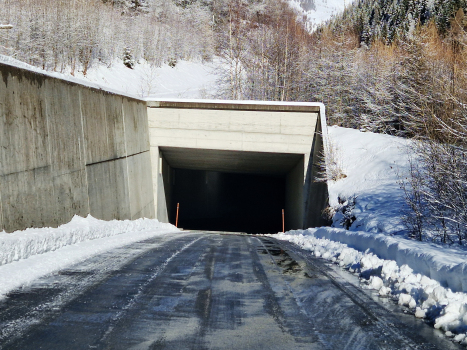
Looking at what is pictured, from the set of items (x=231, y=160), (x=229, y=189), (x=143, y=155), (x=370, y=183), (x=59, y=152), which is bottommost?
(x=229, y=189)

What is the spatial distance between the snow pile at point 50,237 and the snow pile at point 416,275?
574cm

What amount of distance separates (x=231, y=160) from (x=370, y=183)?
34.5 ft

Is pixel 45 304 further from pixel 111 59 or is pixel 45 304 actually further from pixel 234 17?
pixel 111 59

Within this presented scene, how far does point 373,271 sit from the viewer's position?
706cm

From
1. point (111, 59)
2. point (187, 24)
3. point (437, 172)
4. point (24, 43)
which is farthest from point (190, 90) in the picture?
point (437, 172)

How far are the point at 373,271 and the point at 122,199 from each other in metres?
10.8

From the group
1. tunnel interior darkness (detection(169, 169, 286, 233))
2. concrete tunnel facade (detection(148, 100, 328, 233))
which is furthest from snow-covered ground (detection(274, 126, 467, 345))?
tunnel interior darkness (detection(169, 169, 286, 233))

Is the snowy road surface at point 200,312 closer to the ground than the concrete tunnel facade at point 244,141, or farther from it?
closer to the ground

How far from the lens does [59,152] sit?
990 cm


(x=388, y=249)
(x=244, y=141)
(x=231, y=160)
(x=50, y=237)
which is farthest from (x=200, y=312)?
(x=231, y=160)

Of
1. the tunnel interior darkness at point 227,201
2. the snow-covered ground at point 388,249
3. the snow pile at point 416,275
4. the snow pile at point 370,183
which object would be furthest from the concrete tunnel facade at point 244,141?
the snow pile at point 416,275

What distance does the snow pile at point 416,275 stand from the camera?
455 centimetres

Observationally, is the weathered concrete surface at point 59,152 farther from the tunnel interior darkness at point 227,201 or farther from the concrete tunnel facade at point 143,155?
the tunnel interior darkness at point 227,201

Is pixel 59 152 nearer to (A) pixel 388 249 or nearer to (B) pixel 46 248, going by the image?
(B) pixel 46 248
